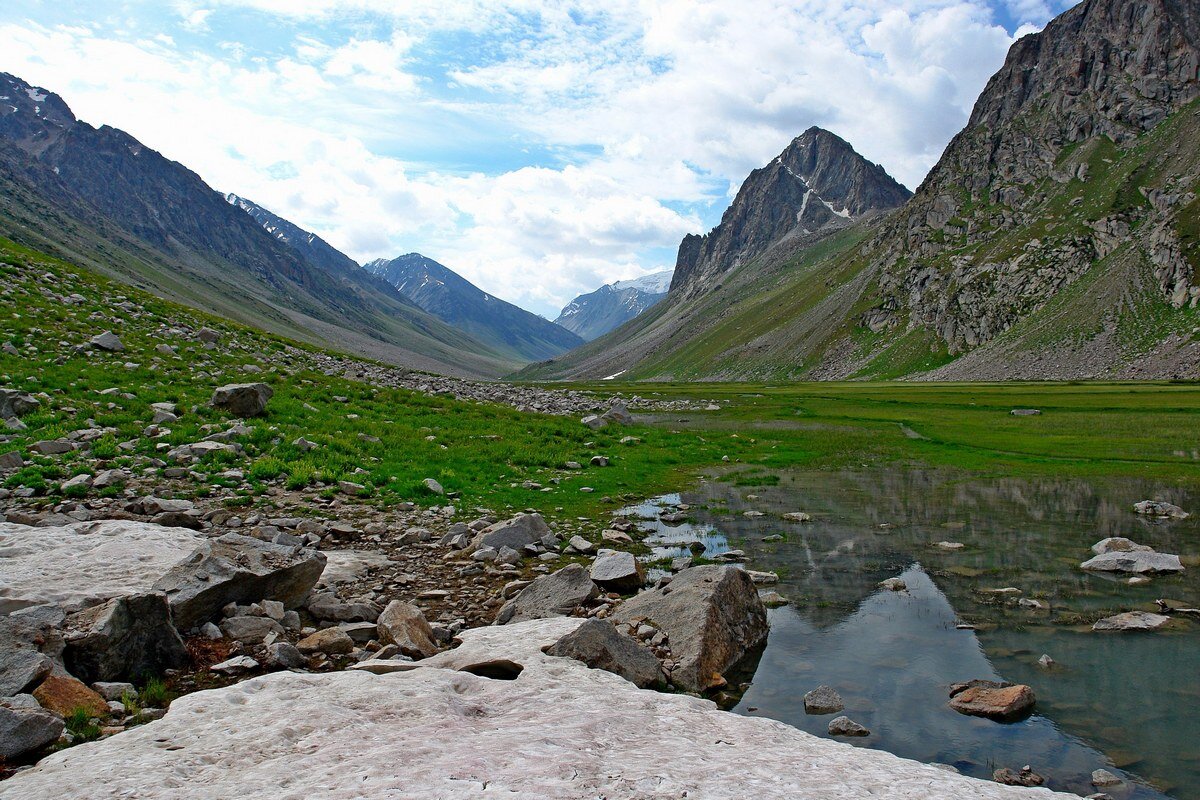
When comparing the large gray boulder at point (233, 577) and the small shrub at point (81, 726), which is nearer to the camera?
the small shrub at point (81, 726)

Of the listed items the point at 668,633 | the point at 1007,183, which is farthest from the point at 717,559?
the point at 1007,183

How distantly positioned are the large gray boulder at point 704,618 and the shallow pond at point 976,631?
20.7 inches

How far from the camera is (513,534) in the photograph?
1501 centimetres

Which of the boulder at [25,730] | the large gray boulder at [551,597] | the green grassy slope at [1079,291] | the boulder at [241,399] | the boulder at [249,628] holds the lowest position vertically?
the boulder at [249,628]

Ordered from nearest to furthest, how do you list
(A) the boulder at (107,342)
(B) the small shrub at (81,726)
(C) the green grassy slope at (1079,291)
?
1. (B) the small shrub at (81,726)
2. (A) the boulder at (107,342)
3. (C) the green grassy slope at (1079,291)

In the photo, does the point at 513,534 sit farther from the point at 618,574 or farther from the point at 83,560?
the point at 83,560

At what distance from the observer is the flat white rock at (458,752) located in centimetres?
478

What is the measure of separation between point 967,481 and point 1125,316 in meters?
133

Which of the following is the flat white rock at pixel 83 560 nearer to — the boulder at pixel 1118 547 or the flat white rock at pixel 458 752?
the flat white rock at pixel 458 752

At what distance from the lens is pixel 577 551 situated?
15.4 metres

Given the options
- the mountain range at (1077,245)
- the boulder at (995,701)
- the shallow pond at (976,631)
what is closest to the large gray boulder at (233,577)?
the shallow pond at (976,631)

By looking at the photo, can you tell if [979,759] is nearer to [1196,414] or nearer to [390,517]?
[390,517]

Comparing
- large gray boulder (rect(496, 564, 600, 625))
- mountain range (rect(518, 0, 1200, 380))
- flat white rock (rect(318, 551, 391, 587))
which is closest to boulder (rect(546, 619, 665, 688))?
large gray boulder (rect(496, 564, 600, 625))

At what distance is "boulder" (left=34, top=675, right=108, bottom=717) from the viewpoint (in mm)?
6488
